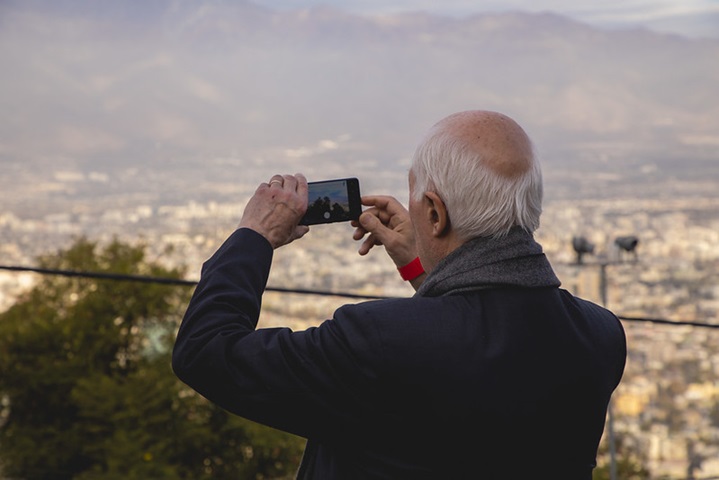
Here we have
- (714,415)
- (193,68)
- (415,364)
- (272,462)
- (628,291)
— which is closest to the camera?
(415,364)

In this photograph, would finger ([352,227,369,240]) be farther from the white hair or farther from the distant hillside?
the distant hillside

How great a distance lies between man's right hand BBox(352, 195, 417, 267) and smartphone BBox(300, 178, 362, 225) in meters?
0.05

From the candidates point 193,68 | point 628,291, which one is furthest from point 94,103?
point 628,291

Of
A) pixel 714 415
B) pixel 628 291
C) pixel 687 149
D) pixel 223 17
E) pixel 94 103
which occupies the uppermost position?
pixel 223 17

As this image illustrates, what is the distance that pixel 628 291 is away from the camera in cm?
1991

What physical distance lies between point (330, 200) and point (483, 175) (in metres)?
0.34

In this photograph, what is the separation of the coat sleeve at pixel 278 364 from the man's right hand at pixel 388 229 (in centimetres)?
35

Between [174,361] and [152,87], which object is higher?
[152,87]

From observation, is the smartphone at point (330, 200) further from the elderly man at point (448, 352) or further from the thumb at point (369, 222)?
the elderly man at point (448, 352)

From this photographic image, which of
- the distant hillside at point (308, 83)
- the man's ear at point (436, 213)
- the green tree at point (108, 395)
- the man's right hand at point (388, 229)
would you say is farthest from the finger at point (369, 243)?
the distant hillside at point (308, 83)

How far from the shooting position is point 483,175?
3.22 ft

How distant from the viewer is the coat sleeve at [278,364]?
93 centimetres

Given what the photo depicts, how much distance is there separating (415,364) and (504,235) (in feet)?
0.61

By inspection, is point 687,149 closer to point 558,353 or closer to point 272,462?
point 272,462
